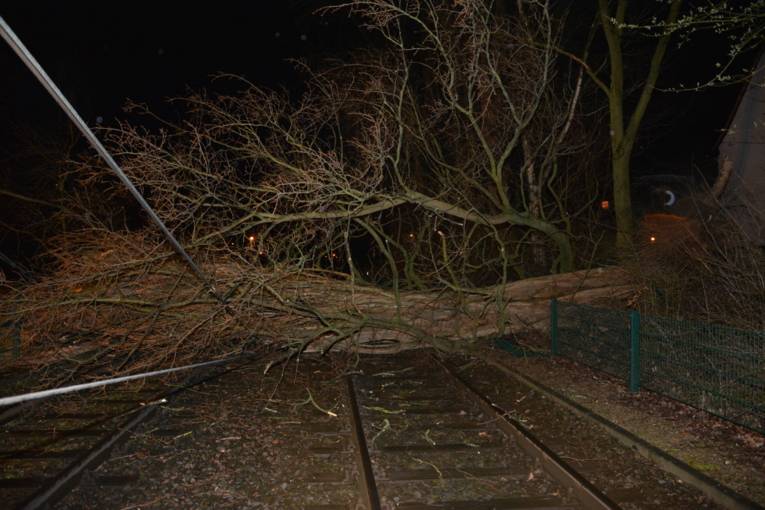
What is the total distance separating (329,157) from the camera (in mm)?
10758

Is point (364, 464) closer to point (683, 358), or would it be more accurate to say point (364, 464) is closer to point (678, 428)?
point (678, 428)

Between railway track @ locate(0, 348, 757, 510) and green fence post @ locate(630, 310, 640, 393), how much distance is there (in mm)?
2011

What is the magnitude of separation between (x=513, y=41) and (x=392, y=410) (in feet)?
36.5

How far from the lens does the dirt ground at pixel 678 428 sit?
546 cm

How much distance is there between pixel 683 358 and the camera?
7.65 meters

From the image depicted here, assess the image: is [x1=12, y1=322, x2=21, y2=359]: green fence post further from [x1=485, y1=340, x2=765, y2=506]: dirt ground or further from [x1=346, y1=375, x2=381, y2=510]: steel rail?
[x1=485, y1=340, x2=765, y2=506]: dirt ground

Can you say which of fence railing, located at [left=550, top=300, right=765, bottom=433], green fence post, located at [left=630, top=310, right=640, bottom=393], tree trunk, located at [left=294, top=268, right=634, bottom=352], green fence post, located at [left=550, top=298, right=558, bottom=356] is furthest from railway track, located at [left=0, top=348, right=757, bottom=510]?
tree trunk, located at [left=294, top=268, right=634, bottom=352]

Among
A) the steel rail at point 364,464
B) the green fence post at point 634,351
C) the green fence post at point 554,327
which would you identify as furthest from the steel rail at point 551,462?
the green fence post at point 554,327

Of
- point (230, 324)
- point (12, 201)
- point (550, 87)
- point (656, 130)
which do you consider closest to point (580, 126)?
point (550, 87)

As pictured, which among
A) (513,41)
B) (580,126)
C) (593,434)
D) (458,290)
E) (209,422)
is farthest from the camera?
(580,126)

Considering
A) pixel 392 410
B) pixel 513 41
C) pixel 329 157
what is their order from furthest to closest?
pixel 513 41 < pixel 329 157 < pixel 392 410

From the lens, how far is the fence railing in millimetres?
6570

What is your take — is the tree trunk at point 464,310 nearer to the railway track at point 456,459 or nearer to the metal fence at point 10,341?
the railway track at point 456,459

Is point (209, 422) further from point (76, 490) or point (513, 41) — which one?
point (513, 41)
